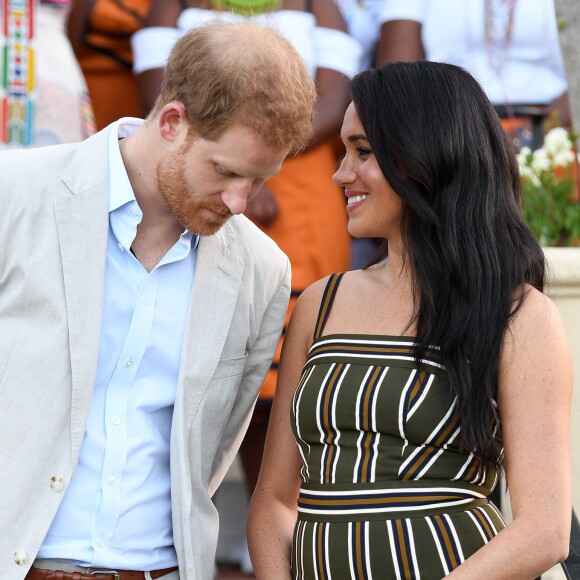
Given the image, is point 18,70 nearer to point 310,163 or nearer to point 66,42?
point 66,42

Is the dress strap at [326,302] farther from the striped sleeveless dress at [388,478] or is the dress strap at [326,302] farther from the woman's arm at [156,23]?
the woman's arm at [156,23]

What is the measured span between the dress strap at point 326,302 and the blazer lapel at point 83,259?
23.1 inches

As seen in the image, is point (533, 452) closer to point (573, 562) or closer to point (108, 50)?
point (573, 562)

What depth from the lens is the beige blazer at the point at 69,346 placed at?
2422 mm

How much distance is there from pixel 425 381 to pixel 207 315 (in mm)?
540

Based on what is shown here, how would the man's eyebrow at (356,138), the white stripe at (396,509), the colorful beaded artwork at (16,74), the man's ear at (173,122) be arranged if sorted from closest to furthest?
the white stripe at (396,509) → the man's ear at (173,122) → the man's eyebrow at (356,138) → the colorful beaded artwork at (16,74)

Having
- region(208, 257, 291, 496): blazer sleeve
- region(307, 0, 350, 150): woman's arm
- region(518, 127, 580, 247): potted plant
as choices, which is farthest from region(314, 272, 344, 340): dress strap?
region(307, 0, 350, 150): woman's arm

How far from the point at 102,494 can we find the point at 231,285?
597 mm

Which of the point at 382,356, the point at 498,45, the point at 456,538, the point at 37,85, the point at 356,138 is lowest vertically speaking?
the point at 456,538

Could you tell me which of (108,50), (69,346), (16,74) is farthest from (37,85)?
(69,346)

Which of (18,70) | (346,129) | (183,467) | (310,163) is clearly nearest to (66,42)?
(18,70)

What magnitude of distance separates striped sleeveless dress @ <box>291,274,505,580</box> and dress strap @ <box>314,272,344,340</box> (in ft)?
0.56

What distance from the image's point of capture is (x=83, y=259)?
2.52 metres

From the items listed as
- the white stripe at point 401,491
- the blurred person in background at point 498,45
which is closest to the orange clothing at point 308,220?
the blurred person in background at point 498,45
